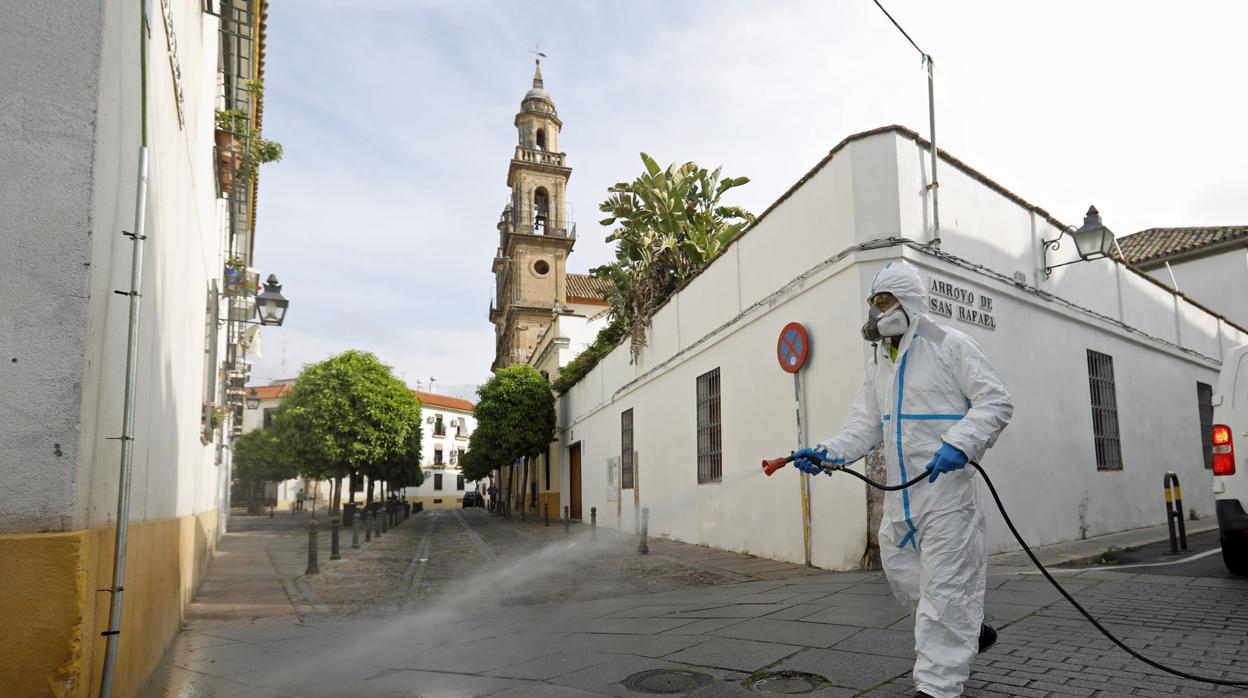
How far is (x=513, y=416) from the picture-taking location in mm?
28281

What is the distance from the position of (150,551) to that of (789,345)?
7191 mm

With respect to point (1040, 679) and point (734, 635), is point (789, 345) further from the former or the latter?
point (1040, 679)

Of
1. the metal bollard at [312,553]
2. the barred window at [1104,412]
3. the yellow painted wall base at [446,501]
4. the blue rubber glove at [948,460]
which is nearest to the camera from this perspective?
the blue rubber glove at [948,460]

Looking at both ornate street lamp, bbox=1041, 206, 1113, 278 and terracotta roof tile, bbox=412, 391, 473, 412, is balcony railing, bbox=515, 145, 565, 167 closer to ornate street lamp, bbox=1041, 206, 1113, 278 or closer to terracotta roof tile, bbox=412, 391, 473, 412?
terracotta roof tile, bbox=412, 391, 473, 412

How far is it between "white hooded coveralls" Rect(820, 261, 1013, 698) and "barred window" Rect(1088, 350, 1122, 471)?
344 inches

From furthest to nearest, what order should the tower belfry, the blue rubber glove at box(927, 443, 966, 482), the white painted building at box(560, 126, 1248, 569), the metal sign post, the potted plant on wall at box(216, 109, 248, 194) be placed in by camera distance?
1. the tower belfry
2. the metal sign post
3. the potted plant on wall at box(216, 109, 248, 194)
4. the white painted building at box(560, 126, 1248, 569)
5. the blue rubber glove at box(927, 443, 966, 482)

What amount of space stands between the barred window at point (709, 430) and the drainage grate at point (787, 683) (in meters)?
8.20

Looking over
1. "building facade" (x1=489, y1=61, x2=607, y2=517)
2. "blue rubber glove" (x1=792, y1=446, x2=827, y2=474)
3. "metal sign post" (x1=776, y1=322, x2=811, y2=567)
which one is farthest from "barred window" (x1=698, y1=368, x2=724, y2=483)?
"building facade" (x1=489, y1=61, x2=607, y2=517)

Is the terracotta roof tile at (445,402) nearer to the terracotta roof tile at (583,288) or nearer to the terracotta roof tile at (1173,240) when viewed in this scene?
the terracotta roof tile at (583,288)

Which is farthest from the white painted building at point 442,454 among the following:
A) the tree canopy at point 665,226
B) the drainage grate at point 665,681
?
the drainage grate at point 665,681

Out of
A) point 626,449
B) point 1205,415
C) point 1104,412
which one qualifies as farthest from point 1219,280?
point 626,449

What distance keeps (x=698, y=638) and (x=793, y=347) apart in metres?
5.10

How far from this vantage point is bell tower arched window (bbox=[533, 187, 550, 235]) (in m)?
53.8

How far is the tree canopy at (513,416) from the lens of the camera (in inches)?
1110
